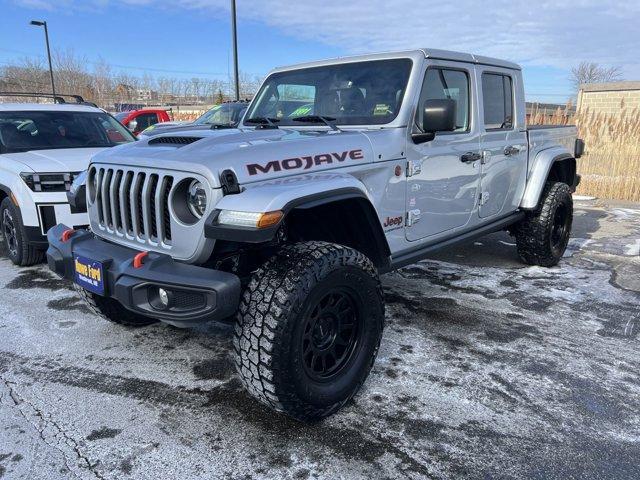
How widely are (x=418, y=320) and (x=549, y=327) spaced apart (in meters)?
0.97

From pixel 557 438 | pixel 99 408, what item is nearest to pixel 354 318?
pixel 557 438

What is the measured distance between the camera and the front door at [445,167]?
3.44 meters

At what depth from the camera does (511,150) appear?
14.8 feet

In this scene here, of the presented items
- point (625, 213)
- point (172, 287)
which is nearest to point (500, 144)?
point (172, 287)

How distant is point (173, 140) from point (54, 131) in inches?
150

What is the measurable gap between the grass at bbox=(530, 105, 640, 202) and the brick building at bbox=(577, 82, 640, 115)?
6.55 feet

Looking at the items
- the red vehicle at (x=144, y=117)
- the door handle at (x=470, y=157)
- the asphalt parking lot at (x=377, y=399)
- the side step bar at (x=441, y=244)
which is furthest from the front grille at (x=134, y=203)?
the red vehicle at (x=144, y=117)

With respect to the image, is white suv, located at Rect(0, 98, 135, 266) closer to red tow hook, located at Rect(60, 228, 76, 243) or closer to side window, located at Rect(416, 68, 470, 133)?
red tow hook, located at Rect(60, 228, 76, 243)

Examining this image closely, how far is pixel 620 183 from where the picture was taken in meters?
9.78

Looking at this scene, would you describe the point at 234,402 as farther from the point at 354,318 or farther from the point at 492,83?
the point at 492,83

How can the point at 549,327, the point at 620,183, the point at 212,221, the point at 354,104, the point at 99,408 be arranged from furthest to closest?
the point at 620,183, the point at 549,327, the point at 354,104, the point at 99,408, the point at 212,221

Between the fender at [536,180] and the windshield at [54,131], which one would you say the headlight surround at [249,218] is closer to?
the fender at [536,180]

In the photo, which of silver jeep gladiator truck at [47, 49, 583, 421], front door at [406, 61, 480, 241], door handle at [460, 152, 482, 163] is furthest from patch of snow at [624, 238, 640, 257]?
door handle at [460, 152, 482, 163]

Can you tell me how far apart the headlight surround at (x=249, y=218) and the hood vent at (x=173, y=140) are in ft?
2.42
